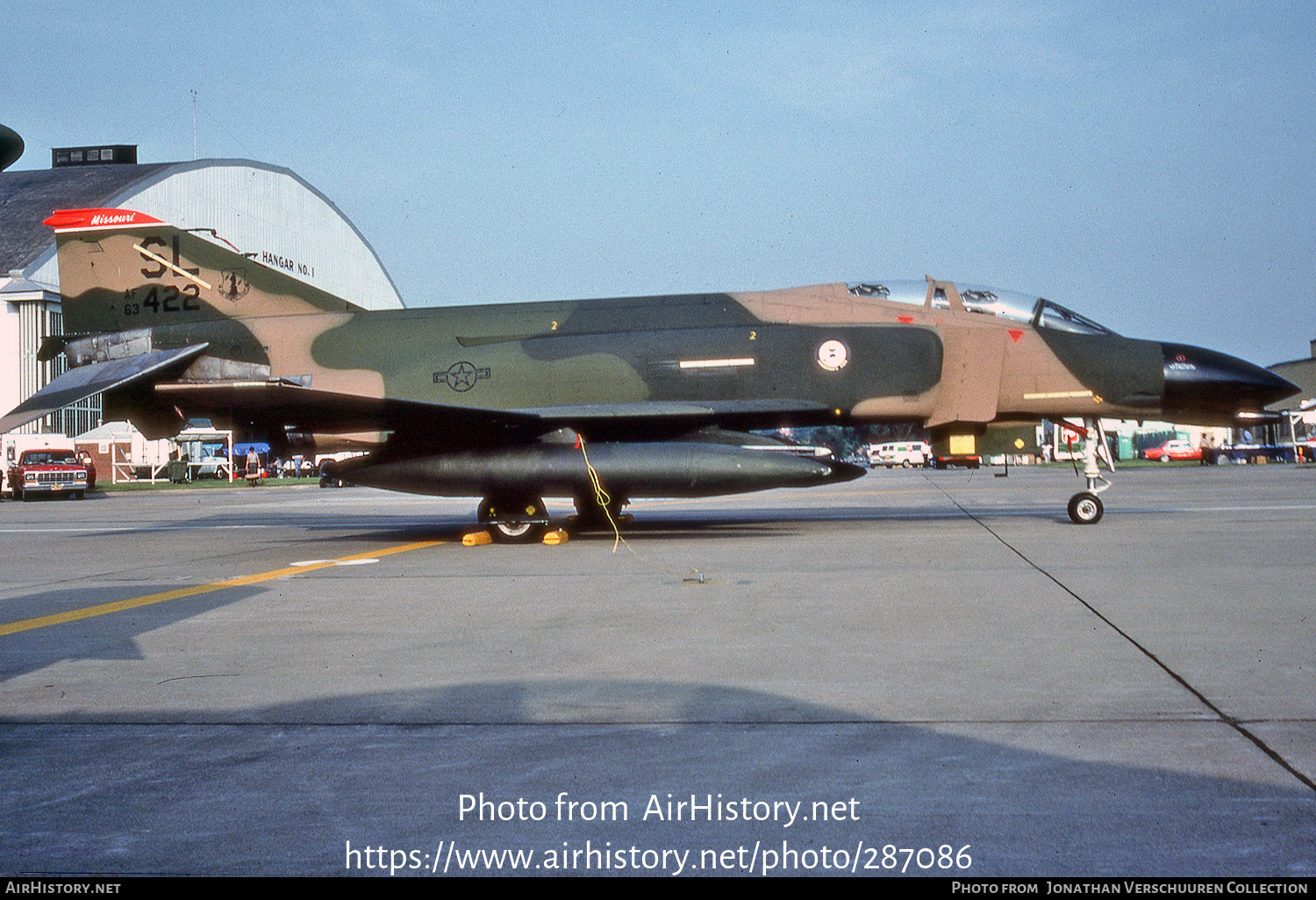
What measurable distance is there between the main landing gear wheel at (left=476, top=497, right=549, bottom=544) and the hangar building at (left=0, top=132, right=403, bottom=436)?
119ft

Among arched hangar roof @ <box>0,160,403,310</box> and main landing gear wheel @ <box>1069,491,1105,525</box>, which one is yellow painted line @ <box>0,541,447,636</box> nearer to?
main landing gear wheel @ <box>1069,491,1105,525</box>

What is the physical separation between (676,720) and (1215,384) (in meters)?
9.60

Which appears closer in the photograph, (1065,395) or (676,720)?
(676,720)

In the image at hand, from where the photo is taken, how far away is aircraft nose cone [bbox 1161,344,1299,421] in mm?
10781

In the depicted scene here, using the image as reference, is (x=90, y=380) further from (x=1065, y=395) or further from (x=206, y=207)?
(x=206, y=207)

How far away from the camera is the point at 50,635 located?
5.70 metres

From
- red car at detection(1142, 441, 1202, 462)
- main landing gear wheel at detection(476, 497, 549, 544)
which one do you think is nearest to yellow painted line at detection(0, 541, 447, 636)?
main landing gear wheel at detection(476, 497, 549, 544)

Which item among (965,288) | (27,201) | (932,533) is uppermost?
(27,201)

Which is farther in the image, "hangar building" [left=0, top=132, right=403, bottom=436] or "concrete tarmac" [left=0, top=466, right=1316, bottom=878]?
"hangar building" [left=0, top=132, right=403, bottom=436]

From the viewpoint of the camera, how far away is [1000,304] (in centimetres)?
1154

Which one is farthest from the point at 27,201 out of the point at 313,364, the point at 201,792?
the point at 201,792

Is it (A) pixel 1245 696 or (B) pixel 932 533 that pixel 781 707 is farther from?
(B) pixel 932 533

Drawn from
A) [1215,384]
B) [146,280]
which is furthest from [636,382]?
[146,280]
